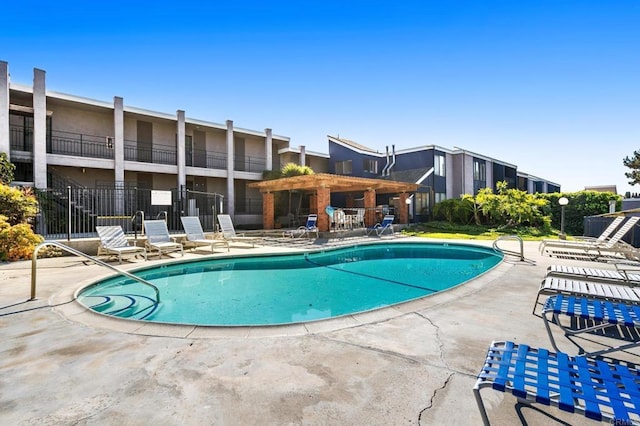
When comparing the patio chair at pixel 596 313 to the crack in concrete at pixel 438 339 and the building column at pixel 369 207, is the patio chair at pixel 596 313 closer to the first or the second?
the crack in concrete at pixel 438 339

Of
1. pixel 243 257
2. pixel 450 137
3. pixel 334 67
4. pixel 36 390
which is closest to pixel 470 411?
pixel 36 390

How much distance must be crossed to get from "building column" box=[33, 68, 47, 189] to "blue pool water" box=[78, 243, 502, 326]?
1093 cm

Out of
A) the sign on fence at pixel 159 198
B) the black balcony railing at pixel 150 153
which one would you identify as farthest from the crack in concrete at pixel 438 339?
the black balcony railing at pixel 150 153

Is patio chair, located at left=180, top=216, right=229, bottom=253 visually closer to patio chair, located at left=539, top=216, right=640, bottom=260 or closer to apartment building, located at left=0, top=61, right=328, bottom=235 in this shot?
apartment building, located at left=0, top=61, right=328, bottom=235

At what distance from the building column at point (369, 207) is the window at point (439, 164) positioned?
26.1 ft

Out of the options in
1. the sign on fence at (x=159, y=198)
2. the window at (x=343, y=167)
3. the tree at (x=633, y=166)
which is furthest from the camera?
the window at (x=343, y=167)

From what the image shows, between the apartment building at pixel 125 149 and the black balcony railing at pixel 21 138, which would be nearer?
the apartment building at pixel 125 149

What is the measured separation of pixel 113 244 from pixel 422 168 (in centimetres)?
2257

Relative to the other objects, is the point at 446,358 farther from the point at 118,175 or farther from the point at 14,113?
the point at 14,113

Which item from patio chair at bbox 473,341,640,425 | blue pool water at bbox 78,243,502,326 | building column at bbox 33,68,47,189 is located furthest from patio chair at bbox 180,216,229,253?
patio chair at bbox 473,341,640,425

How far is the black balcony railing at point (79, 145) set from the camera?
17172 mm

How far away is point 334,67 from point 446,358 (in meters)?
14.8

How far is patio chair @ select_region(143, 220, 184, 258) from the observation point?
11.0 metres

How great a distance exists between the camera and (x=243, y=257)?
446 inches
